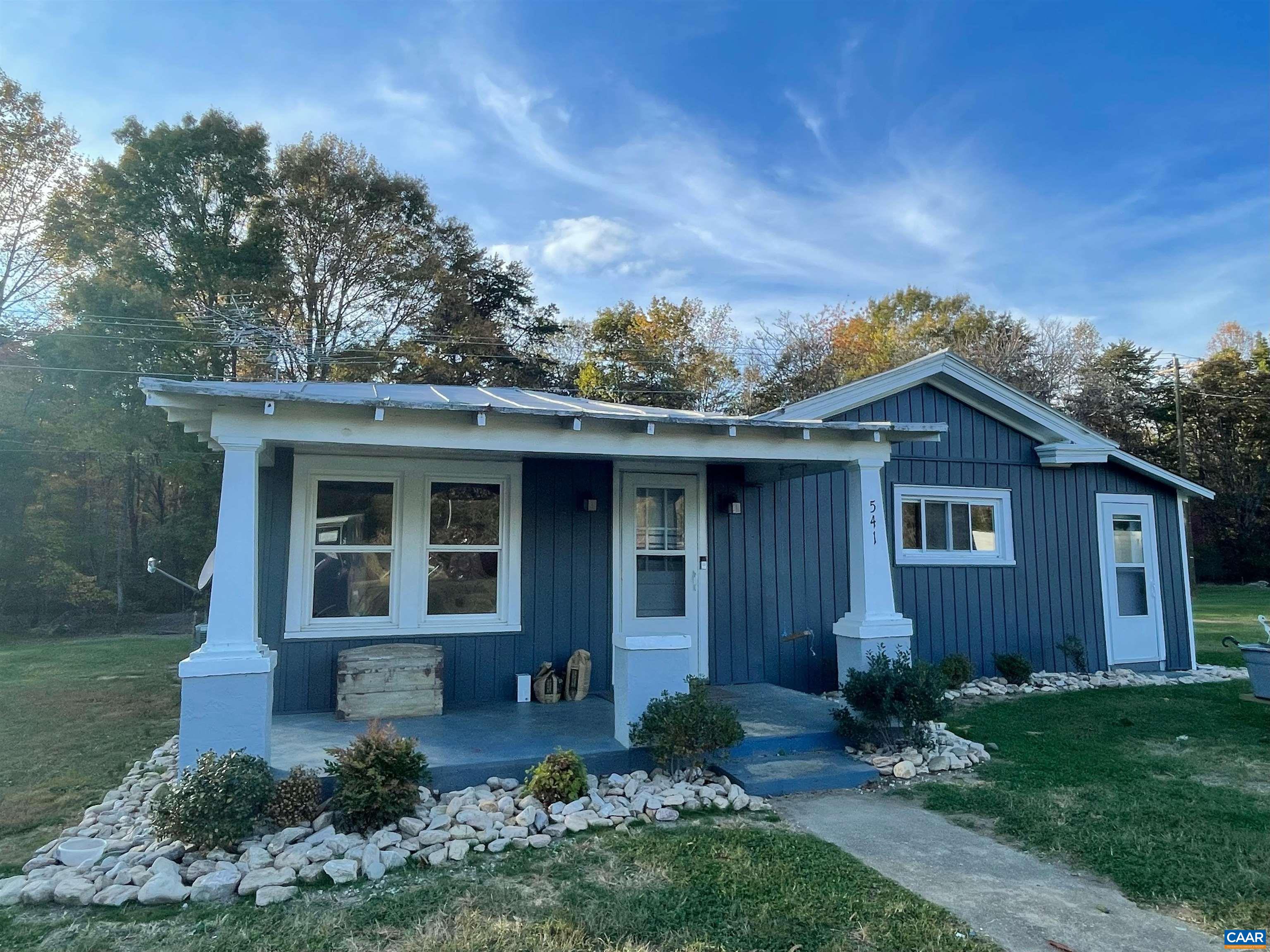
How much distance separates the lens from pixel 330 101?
9891 mm

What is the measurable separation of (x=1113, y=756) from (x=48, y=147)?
21.6 m

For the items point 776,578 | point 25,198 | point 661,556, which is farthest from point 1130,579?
point 25,198

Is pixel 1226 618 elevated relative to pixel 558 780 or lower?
elevated

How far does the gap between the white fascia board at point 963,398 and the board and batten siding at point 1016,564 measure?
105mm

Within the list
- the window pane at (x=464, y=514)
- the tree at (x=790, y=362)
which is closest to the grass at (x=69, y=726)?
the window pane at (x=464, y=514)

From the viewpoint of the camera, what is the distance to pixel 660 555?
7.63 meters

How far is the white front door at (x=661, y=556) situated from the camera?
7457 millimetres

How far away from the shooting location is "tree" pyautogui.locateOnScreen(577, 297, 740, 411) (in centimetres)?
2194

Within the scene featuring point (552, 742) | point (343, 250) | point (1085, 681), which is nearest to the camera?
point (552, 742)

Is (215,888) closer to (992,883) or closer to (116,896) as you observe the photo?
(116,896)

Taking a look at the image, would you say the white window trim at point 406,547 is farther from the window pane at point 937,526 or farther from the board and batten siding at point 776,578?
the window pane at point 937,526

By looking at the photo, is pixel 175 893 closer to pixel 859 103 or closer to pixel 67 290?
pixel 859 103

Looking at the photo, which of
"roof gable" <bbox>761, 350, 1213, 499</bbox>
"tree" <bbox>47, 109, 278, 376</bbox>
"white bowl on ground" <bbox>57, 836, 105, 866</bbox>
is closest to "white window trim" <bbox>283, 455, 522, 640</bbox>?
"white bowl on ground" <bbox>57, 836, 105, 866</bbox>

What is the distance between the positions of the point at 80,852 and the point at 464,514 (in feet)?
12.1
